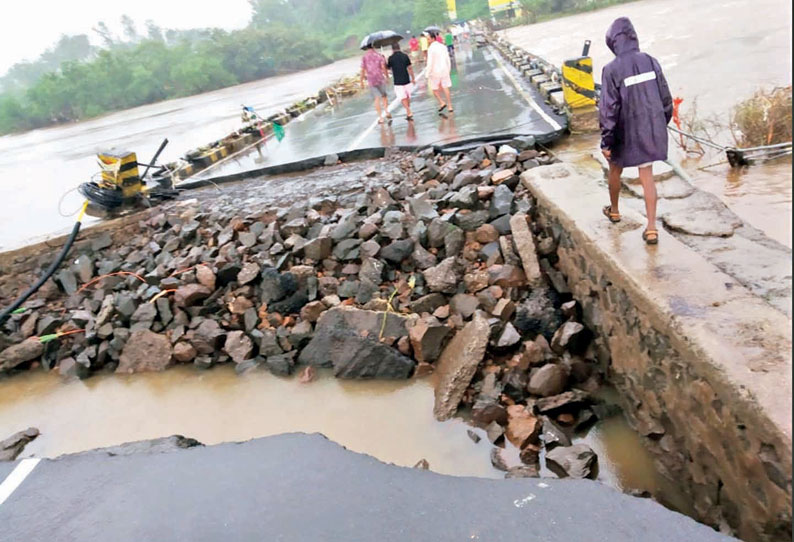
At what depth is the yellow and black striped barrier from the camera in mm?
7664

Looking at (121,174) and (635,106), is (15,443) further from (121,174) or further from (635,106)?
(635,106)

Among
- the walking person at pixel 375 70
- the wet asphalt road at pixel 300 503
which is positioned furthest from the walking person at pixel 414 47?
the wet asphalt road at pixel 300 503

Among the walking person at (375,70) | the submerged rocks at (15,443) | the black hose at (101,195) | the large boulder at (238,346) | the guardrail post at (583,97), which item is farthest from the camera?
the walking person at (375,70)

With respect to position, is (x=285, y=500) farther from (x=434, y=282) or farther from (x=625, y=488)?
(x=434, y=282)

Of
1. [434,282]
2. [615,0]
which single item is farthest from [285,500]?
[615,0]

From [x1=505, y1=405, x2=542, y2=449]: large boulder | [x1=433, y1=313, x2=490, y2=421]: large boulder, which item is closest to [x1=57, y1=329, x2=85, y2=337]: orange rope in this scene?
[x1=433, y1=313, x2=490, y2=421]: large boulder

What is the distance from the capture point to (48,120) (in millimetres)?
55938

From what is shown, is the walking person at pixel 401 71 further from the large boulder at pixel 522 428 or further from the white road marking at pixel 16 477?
the white road marking at pixel 16 477

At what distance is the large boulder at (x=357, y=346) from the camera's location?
15.6ft

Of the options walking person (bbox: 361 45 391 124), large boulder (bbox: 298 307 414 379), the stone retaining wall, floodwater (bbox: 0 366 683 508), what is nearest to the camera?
the stone retaining wall

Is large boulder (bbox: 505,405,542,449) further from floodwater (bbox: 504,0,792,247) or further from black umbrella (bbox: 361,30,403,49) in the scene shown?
black umbrella (bbox: 361,30,403,49)

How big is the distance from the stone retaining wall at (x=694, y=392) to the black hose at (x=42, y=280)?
20.5 feet

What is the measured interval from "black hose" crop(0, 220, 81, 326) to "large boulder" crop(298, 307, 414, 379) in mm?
3851

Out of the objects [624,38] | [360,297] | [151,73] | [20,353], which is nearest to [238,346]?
[360,297]
